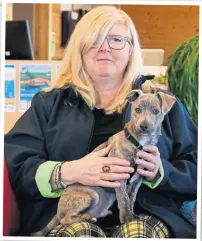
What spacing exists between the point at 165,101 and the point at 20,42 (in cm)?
64

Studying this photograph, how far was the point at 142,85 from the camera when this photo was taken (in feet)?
3.63

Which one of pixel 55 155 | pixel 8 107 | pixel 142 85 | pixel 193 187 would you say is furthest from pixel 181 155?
pixel 8 107

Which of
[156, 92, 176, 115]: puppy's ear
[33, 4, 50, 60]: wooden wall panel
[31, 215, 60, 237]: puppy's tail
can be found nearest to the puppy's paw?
[31, 215, 60, 237]: puppy's tail

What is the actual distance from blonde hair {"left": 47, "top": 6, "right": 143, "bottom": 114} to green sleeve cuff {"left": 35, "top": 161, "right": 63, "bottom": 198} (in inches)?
7.0

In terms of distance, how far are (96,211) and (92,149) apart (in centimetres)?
14

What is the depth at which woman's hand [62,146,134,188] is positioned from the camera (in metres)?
1.07

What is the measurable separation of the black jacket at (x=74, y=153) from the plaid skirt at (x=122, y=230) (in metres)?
0.02

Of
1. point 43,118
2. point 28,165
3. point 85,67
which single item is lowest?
point 28,165

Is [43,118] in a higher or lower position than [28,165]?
higher

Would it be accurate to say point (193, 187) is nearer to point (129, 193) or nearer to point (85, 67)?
point (129, 193)

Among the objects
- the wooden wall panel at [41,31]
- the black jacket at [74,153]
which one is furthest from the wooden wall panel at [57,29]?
the black jacket at [74,153]

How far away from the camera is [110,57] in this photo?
1.11 metres

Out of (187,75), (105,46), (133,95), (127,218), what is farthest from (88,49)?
(127,218)

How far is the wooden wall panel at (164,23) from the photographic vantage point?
110cm
